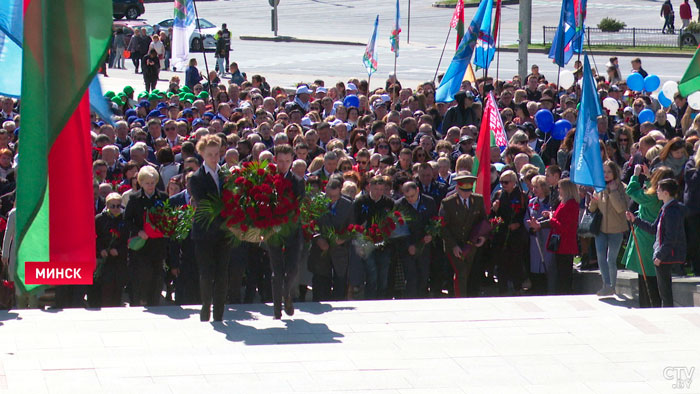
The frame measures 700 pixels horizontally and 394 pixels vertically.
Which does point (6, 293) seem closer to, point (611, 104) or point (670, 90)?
point (611, 104)

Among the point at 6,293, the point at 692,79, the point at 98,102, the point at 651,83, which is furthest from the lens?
the point at 651,83

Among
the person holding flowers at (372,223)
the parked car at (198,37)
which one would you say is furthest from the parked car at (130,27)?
the person holding flowers at (372,223)

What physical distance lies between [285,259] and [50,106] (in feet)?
19.1

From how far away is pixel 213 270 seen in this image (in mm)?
10430

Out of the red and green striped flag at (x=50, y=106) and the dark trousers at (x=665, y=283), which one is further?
the dark trousers at (x=665, y=283)

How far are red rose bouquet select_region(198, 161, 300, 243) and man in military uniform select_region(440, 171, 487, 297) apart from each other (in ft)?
10.3

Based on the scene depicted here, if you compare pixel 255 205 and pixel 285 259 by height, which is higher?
pixel 255 205

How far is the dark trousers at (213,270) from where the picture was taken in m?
10.3

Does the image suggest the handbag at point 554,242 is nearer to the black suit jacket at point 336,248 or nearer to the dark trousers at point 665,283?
the dark trousers at point 665,283

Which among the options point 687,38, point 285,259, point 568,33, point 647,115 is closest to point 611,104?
point 568,33

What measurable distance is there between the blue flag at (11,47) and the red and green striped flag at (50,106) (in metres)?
0.77

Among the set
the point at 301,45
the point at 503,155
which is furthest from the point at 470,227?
the point at 301,45

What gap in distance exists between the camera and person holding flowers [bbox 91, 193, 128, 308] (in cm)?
1200

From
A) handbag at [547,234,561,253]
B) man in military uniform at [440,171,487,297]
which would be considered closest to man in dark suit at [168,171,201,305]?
man in military uniform at [440,171,487,297]
